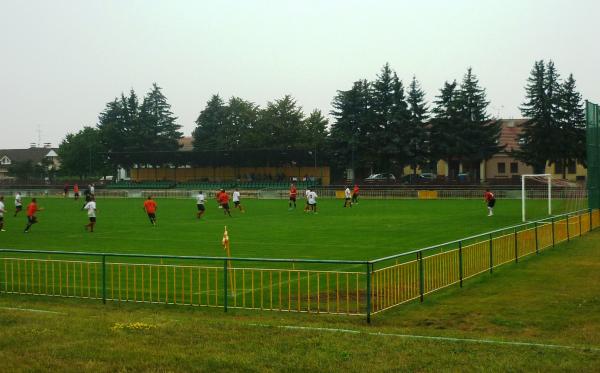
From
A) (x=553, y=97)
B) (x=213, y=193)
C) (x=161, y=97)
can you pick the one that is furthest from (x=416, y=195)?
(x=161, y=97)

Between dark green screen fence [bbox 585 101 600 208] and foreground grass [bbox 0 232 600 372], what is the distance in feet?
61.4

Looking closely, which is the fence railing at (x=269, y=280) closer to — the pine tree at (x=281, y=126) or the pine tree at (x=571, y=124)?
the pine tree at (x=571, y=124)

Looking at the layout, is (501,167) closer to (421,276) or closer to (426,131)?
(426,131)

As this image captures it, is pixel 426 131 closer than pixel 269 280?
No

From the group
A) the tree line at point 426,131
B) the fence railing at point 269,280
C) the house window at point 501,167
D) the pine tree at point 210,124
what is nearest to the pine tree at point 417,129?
the tree line at point 426,131

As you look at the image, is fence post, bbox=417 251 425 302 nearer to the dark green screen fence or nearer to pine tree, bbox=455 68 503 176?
the dark green screen fence

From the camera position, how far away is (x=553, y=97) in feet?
249

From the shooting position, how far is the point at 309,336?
9.21 meters

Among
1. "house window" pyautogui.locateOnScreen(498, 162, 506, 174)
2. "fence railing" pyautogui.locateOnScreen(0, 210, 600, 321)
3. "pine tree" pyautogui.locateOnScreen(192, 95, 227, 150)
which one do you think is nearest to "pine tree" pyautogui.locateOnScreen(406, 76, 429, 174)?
"house window" pyautogui.locateOnScreen(498, 162, 506, 174)

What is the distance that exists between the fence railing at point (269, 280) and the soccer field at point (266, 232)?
13.6 feet

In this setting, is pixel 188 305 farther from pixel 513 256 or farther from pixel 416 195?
pixel 416 195

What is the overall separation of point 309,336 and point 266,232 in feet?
64.4

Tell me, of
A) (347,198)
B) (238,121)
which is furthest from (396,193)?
(238,121)

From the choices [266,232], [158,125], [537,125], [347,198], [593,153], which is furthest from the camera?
[158,125]
